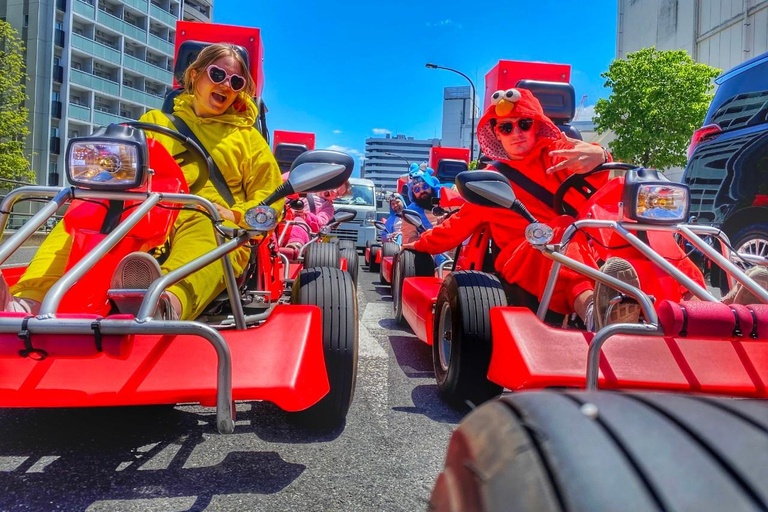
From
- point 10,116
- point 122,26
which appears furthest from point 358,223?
point 122,26

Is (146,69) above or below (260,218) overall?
above

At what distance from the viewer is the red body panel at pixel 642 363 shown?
5.94 ft

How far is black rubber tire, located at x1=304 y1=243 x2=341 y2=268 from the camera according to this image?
16.7 ft

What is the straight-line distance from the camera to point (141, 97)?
43.2m

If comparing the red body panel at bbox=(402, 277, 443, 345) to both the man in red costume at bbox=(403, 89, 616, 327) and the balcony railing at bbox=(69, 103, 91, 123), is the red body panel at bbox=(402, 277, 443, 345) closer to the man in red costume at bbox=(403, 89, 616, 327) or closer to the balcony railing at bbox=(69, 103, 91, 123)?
the man in red costume at bbox=(403, 89, 616, 327)

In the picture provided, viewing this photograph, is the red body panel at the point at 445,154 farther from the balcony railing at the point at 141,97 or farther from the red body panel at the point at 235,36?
the balcony railing at the point at 141,97

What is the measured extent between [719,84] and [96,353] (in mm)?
7651

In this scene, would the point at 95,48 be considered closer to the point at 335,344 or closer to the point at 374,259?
the point at 374,259

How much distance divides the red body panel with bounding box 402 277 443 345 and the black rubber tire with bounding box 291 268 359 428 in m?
1.08

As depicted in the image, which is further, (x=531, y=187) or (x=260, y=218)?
(x=531, y=187)

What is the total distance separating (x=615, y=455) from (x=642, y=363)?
1.44m

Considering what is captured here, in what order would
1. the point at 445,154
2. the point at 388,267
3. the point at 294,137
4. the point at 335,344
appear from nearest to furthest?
the point at 335,344 < the point at 388,267 < the point at 294,137 < the point at 445,154

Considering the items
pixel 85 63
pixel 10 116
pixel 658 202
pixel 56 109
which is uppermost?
pixel 85 63

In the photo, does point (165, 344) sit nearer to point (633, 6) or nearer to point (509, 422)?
point (509, 422)
